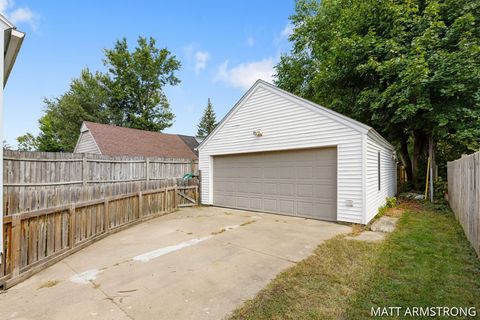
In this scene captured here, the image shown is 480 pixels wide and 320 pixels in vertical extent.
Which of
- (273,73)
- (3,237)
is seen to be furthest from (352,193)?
(273,73)

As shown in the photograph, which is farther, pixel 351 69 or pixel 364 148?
pixel 351 69

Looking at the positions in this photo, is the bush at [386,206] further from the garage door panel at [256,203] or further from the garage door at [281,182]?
the garage door panel at [256,203]

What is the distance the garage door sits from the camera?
7.12 meters

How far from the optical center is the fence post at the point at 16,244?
3455 mm

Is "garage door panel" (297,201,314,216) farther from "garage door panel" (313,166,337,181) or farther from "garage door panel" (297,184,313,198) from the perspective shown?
"garage door panel" (313,166,337,181)

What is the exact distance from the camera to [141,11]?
11984 mm

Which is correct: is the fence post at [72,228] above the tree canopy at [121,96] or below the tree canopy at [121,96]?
below

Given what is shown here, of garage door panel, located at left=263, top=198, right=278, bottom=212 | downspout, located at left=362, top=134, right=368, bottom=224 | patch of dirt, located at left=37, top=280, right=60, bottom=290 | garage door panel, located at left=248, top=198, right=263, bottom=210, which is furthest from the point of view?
garage door panel, located at left=248, top=198, right=263, bottom=210

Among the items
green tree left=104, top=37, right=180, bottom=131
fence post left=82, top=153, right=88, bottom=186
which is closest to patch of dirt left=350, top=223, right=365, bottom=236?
fence post left=82, top=153, right=88, bottom=186

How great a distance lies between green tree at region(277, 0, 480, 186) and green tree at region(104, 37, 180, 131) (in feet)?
58.2

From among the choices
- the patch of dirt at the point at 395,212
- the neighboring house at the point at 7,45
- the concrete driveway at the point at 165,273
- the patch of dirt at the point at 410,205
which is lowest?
the concrete driveway at the point at 165,273

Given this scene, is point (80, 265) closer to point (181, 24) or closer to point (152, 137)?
point (181, 24)

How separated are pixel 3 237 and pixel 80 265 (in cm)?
119

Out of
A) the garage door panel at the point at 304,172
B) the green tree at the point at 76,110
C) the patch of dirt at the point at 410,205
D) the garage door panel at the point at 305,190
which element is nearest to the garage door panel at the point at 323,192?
the garage door panel at the point at 305,190
